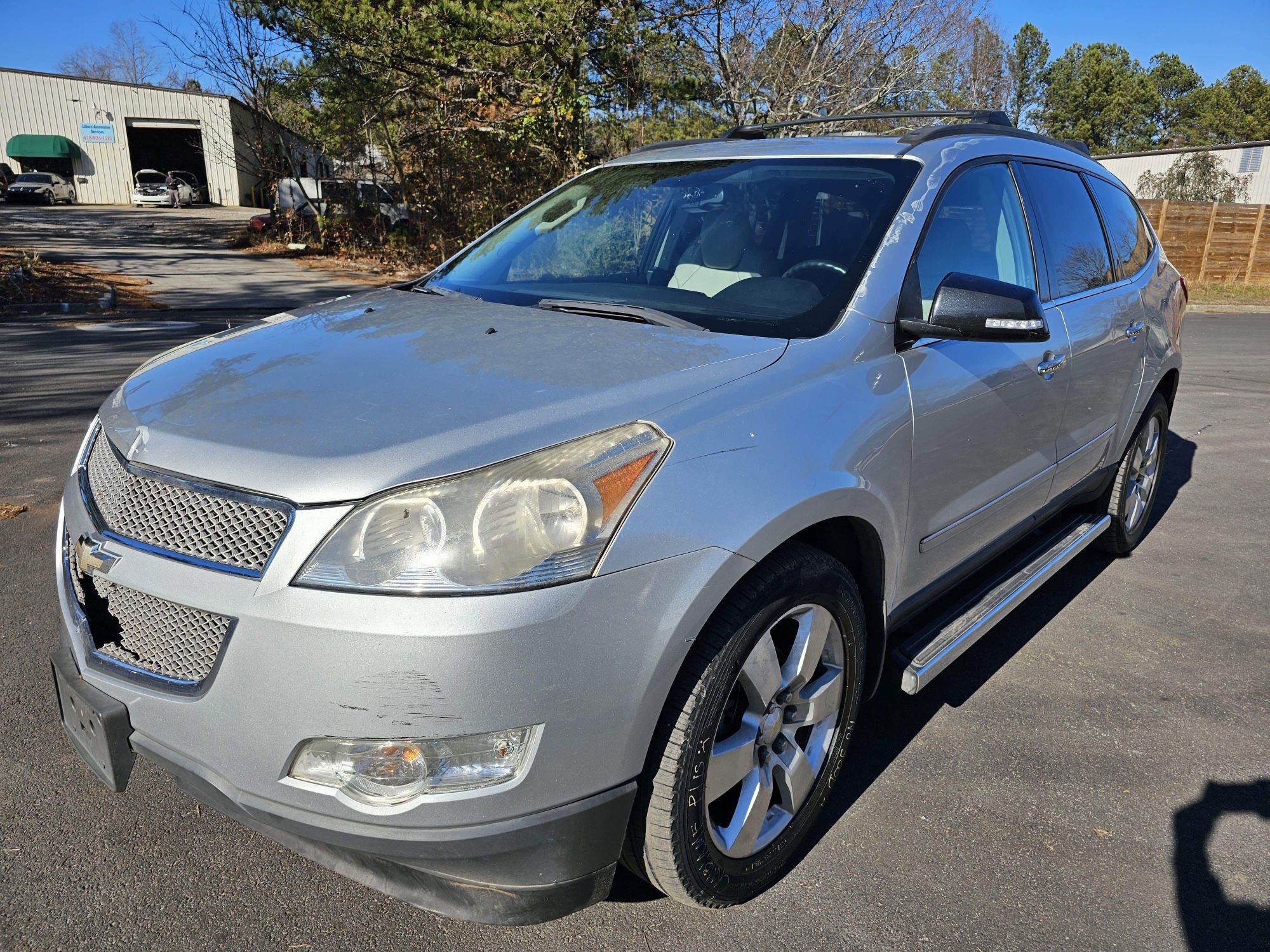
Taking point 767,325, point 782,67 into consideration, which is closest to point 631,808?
point 767,325

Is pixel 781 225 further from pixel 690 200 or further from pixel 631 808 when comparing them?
pixel 631 808

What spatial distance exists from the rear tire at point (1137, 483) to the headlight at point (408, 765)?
3.71 metres

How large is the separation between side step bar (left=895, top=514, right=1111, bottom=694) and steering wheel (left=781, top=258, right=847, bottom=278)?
1169mm

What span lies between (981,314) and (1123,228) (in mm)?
2479

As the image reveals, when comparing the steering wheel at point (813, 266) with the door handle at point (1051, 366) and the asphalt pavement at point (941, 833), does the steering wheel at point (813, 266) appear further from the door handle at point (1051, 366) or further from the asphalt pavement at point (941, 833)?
the asphalt pavement at point (941, 833)

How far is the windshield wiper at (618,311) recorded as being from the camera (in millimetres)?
2578

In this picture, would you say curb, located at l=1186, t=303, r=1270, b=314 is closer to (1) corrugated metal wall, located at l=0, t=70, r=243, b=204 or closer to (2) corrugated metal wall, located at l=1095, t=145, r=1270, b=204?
(2) corrugated metal wall, located at l=1095, t=145, r=1270, b=204

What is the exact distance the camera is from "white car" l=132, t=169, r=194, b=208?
43688mm

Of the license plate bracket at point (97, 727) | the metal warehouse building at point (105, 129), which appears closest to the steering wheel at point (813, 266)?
the license plate bracket at point (97, 727)

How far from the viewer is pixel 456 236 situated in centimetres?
1964

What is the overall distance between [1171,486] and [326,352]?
5.77 m

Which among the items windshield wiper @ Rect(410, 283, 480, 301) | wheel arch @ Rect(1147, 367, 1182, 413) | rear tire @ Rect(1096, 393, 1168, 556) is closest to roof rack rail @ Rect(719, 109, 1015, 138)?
windshield wiper @ Rect(410, 283, 480, 301)

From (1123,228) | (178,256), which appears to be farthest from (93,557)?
(178,256)

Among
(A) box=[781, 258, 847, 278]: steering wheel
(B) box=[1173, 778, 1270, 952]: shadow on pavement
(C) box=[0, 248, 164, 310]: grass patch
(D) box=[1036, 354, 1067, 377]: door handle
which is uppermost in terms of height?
(A) box=[781, 258, 847, 278]: steering wheel
